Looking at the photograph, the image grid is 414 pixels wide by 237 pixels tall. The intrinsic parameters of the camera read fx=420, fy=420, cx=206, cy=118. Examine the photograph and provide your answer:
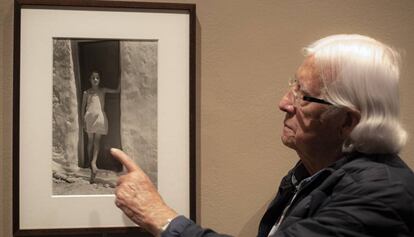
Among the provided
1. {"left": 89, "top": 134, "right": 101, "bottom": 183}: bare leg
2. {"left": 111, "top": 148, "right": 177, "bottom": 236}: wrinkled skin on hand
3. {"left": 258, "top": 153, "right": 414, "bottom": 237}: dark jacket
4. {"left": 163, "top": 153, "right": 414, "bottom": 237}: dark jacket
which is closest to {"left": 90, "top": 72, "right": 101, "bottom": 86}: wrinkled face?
{"left": 89, "top": 134, "right": 101, "bottom": 183}: bare leg

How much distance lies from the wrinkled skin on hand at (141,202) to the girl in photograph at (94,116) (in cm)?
19

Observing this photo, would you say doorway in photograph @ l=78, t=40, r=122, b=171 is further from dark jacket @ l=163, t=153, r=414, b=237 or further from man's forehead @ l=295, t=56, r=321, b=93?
man's forehead @ l=295, t=56, r=321, b=93

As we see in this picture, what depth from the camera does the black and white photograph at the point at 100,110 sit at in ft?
3.81

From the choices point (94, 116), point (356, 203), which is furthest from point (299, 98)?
point (94, 116)

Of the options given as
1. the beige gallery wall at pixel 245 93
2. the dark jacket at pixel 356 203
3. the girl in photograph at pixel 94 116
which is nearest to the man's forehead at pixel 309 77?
the dark jacket at pixel 356 203

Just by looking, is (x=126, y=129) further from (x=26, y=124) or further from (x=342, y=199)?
(x=342, y=199)

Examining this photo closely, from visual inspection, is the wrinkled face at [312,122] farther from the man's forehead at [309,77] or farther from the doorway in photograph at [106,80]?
the doorway in photograph at [106,80]

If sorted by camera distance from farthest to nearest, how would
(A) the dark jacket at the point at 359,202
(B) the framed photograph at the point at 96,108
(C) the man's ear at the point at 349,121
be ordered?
1. (B) the framed photograph at the point at 96,108
2. (C) the man's ear at the point at 349,121
3. (A) the dark jacket at the point at 359,202

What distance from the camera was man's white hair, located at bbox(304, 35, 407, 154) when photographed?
32.3 inches

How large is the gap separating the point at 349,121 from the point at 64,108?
2.46 feet

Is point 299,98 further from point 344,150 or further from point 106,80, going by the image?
point 106,80

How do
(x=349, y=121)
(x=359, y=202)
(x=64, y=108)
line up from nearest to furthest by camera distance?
(x=359, y=202) < (x=349, y=121) < (x=64, y=108)

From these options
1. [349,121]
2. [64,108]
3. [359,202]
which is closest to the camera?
[359,202]

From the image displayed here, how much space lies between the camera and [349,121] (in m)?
0.86
